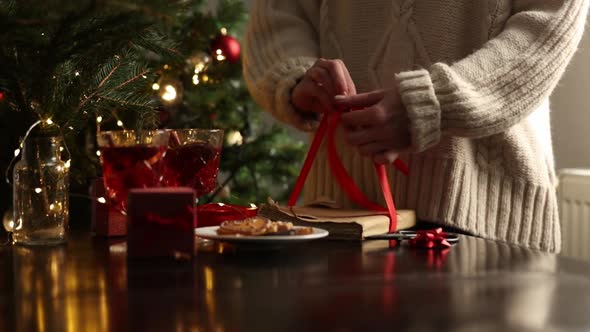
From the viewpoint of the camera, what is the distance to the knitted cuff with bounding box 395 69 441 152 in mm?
1154

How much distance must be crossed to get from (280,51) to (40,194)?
60 cm

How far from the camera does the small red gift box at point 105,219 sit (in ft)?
3.67

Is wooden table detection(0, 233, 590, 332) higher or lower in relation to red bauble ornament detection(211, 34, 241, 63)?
lower

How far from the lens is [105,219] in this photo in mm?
1125

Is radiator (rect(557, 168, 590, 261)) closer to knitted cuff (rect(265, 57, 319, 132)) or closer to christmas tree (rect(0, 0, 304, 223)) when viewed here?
knitted cuff (rect(265, 57, 319, 132))

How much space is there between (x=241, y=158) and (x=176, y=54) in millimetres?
1534

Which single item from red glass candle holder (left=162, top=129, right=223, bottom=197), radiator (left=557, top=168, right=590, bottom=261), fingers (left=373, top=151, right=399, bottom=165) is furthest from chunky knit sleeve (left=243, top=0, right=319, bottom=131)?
radiator (left=557, top=168, right=590, bottom=261)

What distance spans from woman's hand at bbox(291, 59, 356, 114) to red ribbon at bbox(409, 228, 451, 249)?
12.4 inches

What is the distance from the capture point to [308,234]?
2.99ft

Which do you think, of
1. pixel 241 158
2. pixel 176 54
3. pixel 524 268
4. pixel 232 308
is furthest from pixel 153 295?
pixel 241 158

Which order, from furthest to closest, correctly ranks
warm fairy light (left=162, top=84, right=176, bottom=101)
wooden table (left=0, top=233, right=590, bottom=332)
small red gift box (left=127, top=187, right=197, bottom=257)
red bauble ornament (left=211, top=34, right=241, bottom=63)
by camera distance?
red bauble ornament (left=211, top=34, right=241, bottom=63), warm fairy light (left=162, top=84, right=176, bottom=101), small red gift box (left=127, top=187, right=197, bottom=257), wooden table (left=0, top=233, right=590, bottom=332)

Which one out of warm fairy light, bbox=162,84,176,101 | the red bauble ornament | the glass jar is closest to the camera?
the glass jar

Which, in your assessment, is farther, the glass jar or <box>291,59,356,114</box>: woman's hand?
<box>291,59,356,114</box>: woman's hand

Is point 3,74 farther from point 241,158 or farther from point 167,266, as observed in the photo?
point 241,158
